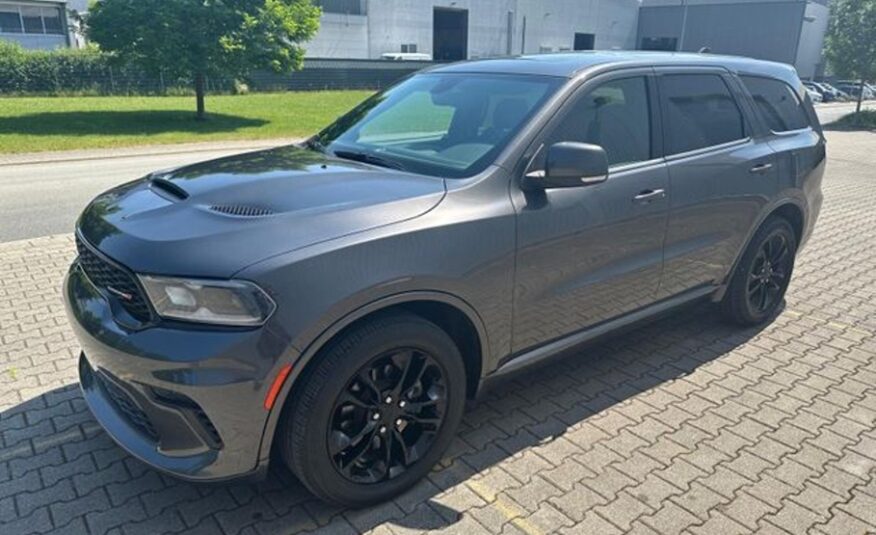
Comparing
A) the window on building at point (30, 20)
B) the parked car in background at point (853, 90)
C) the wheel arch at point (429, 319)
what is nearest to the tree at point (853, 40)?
the parked car in background at point (853, 90)

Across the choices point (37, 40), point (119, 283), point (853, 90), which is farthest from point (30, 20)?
point (853, 90)

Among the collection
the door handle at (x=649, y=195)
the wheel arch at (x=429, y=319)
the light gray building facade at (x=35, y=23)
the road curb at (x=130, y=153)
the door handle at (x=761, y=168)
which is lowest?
the road curb at (x=130, y=153)

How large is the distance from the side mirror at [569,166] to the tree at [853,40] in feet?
107

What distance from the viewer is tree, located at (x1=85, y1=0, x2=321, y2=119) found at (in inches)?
706

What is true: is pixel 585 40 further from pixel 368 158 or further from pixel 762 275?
pixel 368 158

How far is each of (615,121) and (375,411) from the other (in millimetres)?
2042

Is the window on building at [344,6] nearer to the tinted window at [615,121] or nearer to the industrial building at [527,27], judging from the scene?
the industrial building at [527,27]

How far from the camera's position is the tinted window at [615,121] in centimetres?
327

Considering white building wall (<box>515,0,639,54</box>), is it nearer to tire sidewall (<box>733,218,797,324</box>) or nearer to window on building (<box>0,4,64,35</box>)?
window on building (<box>0,4,64,35</box>)

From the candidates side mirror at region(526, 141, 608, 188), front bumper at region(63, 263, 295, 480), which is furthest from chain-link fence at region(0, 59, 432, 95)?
front bumper at region(63, 263, 295, 480)

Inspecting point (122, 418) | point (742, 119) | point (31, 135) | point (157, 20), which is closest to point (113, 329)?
point (122, 418)

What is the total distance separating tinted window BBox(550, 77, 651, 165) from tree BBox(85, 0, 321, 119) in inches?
687

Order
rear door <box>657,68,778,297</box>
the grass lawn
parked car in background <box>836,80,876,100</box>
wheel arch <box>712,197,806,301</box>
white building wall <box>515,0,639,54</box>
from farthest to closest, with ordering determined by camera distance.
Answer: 1. white building wall <box>515,0,639,54</box>
2. parked car in background <box>836,80,876,100</box>
3. the grass lawn
4. wheel arch <box>712,197,806,301</box>
5. rear door <box>657,68,778,297</box>

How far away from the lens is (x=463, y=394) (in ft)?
9.64
